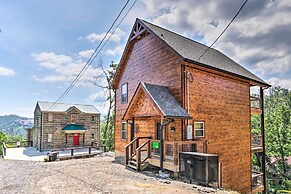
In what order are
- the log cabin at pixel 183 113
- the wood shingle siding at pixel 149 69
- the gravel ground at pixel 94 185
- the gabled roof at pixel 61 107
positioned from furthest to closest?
the gabled roof at pixel 61 107
the wood shingle siding at pixel 149 69
the log cabin at pixel 183 113
the gravel ground at pixel 94 185

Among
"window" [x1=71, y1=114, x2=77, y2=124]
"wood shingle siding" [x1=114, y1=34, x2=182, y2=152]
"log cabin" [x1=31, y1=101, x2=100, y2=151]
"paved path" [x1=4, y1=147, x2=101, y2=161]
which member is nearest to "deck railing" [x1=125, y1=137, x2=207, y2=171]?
"wood shingle siding" [x1=114, y1=34, x2=182, y2=152]

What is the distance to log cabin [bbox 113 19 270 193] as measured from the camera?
31.0 ft

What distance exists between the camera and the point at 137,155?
10.4m

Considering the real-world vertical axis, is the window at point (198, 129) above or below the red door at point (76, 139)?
above

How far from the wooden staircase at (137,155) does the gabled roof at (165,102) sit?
2083 millimetres

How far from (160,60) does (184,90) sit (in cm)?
279

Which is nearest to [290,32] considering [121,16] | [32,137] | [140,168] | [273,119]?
[121,16]

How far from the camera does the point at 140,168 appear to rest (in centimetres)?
1038

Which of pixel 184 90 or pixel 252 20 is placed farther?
pixel 184 90

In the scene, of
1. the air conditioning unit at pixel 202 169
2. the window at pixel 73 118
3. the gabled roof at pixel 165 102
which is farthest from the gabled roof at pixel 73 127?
the air conditioning unit at pixel 202 169

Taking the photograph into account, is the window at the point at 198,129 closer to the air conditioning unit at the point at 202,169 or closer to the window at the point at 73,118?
the air conditioning unit at the point at 202,169

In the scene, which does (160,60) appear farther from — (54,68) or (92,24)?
(54,68)

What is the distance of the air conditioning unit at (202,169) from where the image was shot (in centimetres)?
772

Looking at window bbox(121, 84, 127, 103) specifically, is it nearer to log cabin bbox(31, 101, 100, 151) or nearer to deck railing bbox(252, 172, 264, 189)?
deck railing bbox(252, 172, 264, 189)
